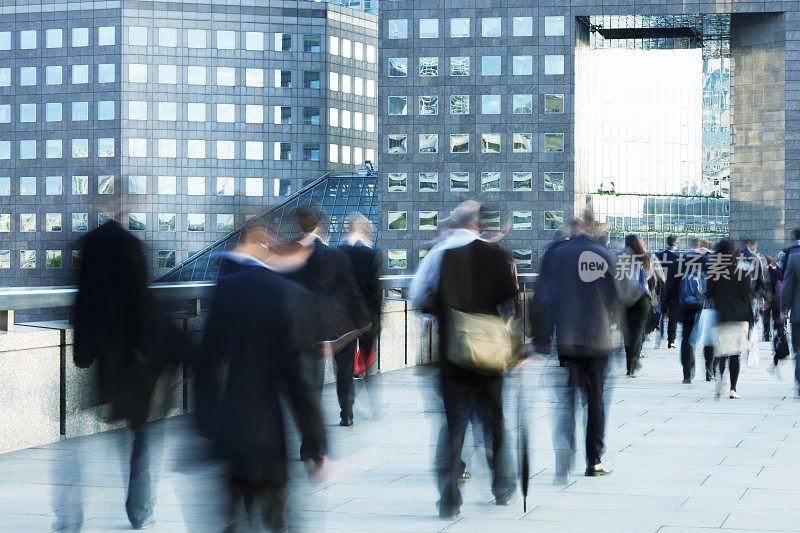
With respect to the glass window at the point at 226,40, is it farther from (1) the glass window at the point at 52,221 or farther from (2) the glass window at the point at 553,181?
(2) the glass window at the point at 553,181

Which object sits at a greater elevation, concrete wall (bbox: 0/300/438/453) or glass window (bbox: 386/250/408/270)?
concrete wall (bbox: 0/300/438/453)

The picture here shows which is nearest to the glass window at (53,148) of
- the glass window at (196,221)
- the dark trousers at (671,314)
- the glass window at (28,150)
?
the glass window at (28,150)

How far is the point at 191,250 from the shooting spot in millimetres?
88125

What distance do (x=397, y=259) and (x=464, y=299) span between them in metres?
72.2

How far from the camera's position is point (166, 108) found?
294 ft

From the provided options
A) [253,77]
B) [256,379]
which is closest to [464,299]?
[256,379]

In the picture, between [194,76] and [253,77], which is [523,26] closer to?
[253,77]

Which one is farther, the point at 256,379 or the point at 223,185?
the point at 223,185

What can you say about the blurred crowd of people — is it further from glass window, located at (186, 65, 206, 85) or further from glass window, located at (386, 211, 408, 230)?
glass window, located at (186, 65, 206, 85)

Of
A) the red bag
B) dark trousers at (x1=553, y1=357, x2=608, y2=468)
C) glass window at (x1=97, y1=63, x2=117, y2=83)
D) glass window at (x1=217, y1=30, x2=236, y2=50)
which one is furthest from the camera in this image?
glass window at (x1=217, y1=30, x2=236, y2=50)

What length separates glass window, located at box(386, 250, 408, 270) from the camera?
79188 mm

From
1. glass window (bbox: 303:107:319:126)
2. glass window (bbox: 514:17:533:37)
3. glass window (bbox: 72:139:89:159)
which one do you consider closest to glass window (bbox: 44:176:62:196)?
glass window (bbox: 72:139:89:159)

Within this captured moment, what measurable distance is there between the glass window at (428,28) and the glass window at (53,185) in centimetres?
3017

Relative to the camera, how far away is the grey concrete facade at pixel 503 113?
76.9 metres
